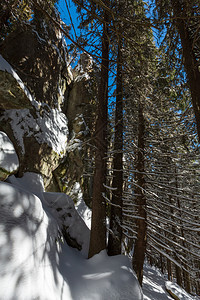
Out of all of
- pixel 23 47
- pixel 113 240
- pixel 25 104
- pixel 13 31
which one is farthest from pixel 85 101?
pixel 113 240

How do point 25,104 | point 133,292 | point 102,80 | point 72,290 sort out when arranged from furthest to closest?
point 25,104 < point 102,80 < point 133,292 < point 72,290

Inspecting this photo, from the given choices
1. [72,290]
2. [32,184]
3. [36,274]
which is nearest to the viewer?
[36,274]

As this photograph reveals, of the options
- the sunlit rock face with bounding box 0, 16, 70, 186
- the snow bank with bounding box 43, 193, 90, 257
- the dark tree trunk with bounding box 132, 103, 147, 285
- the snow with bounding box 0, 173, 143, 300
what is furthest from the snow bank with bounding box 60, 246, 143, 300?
the sunlit rock face with bounding box 0, 16, 70, 186

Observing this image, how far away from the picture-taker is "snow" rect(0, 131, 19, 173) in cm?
412

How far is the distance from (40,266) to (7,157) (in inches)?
132

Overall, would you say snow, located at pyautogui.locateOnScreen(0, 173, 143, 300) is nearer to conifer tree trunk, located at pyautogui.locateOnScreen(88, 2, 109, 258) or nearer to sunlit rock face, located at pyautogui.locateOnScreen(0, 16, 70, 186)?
conifer tree trunk, located at pyautogui.locateOnScreen(88, 2, 109, 258)

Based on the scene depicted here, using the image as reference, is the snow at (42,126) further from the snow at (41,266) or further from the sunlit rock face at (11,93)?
the snow at (41,266)

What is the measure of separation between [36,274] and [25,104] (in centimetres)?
496

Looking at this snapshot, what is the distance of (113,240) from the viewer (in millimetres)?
3920

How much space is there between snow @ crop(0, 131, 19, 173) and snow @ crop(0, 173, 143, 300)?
2.05m

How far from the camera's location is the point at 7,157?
4.36 meters

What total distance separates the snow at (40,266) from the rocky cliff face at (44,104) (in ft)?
12.2

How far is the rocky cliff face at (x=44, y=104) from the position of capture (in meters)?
5.76

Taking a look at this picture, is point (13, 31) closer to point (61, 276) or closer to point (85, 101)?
point (85, 101)
